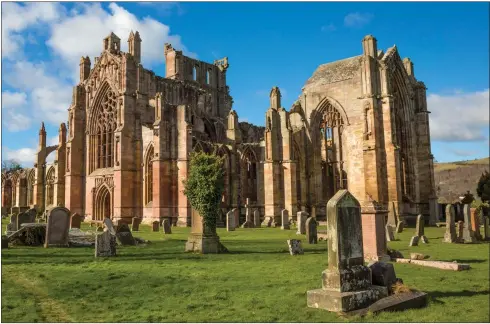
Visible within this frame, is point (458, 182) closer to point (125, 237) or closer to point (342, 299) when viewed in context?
point (125, 237)

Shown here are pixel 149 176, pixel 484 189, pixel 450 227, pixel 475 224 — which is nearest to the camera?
pixel 450 227

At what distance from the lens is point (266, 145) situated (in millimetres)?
32750

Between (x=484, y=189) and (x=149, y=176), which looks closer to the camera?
(x=149, y=176)

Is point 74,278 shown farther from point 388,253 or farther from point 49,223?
point 388,253

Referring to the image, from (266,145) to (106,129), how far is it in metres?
15.0

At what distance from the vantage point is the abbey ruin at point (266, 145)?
100ft

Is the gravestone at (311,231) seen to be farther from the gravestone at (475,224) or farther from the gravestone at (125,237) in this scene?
the gravestone at (475,224)

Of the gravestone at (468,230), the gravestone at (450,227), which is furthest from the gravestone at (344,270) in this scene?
the gravestone at (468,230)

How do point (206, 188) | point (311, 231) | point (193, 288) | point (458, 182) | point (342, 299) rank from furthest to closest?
point (458, 182)
point (311, 231)
point (206, 188)
point (193, 288)
point (342, 299)

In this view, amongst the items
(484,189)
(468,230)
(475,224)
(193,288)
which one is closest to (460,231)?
(468,230)

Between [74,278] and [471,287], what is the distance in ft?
27.8

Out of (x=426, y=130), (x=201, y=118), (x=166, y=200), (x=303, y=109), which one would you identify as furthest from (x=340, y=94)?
(x=166, y=200)

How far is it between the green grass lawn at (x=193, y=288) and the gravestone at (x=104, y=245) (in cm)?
38

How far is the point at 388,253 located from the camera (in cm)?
1230
